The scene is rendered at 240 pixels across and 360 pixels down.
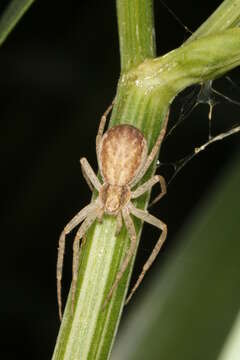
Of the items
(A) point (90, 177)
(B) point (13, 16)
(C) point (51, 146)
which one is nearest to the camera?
(B) point (13, 16)

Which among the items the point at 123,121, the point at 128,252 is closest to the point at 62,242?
the point at 128,252

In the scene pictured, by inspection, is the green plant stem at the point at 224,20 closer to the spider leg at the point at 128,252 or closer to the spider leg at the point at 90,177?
the spider leg at the point at 128,252

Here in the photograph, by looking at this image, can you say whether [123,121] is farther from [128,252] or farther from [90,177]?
[90,177]

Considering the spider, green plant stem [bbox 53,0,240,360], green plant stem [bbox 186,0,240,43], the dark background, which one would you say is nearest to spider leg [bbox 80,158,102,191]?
the spider

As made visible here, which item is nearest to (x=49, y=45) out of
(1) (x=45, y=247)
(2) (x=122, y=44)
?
(1) (x=45, y=247)

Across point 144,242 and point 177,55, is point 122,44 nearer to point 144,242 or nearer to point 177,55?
point 177,55
